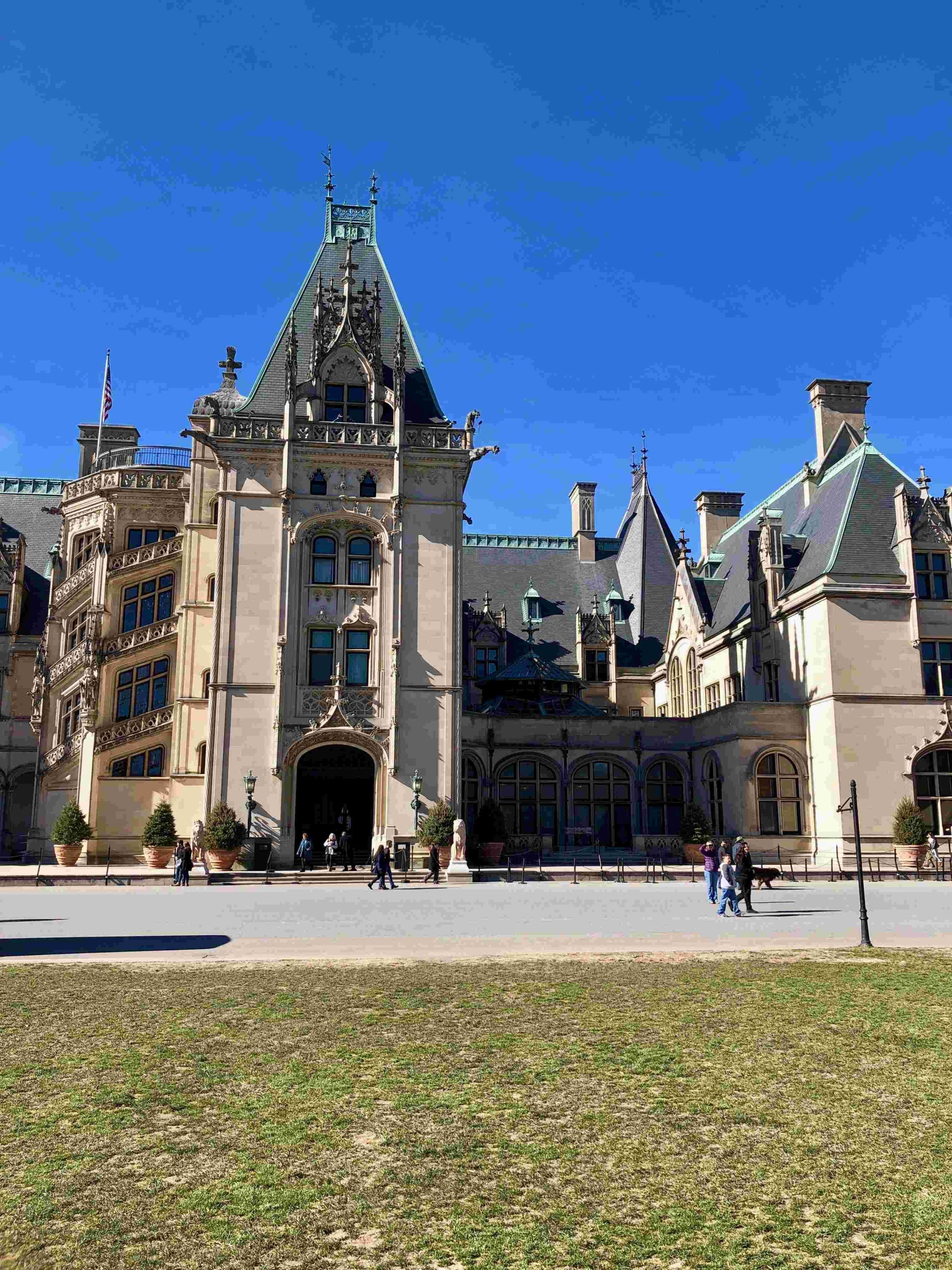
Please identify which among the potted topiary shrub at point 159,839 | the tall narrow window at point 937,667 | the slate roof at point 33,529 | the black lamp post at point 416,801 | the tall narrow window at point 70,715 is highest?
the slate roof at point 33,529

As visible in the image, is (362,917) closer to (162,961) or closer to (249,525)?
(162,961)

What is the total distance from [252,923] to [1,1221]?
15.6 meters

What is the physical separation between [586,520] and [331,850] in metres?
32.9

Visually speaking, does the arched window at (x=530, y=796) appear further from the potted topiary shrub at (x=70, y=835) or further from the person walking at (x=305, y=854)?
the potted topiary shrub at (x=70, y=835)

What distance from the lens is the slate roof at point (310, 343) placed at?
149 ft

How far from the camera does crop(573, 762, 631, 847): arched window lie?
4819cm

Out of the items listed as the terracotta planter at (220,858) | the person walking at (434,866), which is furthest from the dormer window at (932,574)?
the terracotta planter at (220,858)

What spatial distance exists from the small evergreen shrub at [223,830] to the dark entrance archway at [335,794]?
4.20 m

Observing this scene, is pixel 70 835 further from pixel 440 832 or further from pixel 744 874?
pixel 744 874

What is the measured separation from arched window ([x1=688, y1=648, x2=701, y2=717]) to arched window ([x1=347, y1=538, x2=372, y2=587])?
2039 cm

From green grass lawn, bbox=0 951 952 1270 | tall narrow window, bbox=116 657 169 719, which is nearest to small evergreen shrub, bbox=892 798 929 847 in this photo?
green grass lawn, bbox=0 951 952 1270

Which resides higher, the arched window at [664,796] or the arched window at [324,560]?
the arched window at [324,560]

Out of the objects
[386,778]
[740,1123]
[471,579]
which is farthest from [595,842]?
[740,1123]

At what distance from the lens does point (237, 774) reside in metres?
40.6
